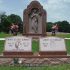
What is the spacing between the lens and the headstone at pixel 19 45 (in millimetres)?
14238

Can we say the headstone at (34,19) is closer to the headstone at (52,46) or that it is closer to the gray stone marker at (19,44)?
the headstone at (52,46)

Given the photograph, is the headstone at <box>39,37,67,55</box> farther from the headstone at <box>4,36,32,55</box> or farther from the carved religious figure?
the carved religious figure

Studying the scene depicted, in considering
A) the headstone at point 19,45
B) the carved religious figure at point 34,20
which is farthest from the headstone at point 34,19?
the headstone at point 19,45

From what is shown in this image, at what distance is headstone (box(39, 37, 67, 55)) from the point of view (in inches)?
562

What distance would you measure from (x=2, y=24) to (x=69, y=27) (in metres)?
15.7

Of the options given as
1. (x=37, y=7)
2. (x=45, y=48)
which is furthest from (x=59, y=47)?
(x=37, y=7)

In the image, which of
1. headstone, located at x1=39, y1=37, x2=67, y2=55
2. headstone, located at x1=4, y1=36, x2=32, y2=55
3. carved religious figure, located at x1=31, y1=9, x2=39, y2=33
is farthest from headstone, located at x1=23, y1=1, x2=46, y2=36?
headstone, located at x1=4, y1=36, x2=32, y2=55

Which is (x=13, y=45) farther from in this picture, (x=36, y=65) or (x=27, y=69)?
(x=27, y=69)

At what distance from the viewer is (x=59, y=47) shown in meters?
14.5

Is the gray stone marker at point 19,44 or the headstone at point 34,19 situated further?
the headstone at point 34,19

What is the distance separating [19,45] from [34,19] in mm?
18603

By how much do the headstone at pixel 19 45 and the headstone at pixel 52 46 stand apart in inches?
19.2

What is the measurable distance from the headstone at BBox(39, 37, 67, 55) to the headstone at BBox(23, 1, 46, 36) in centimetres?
1781

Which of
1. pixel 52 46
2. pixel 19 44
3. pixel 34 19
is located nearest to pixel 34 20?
pixel 34 19
